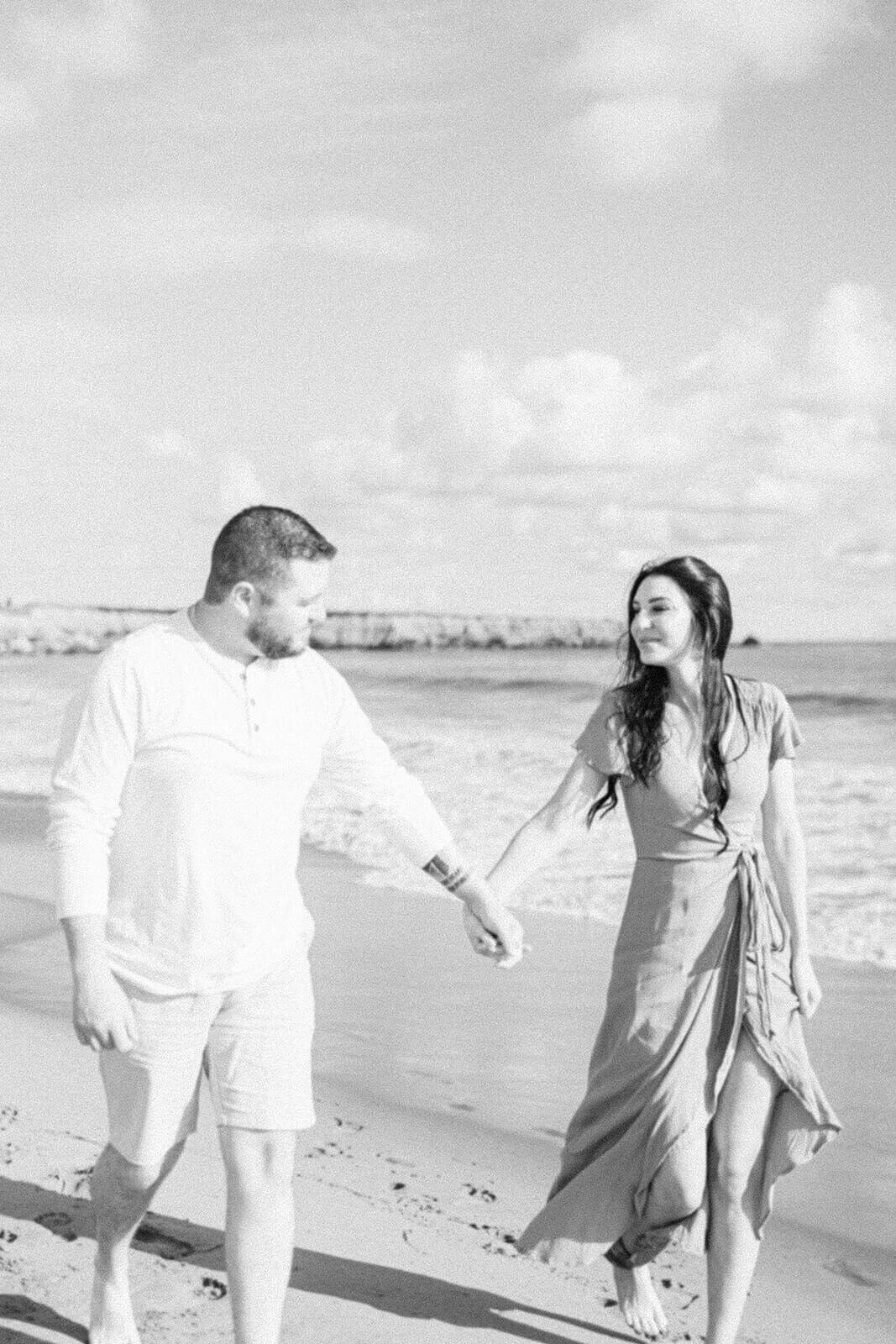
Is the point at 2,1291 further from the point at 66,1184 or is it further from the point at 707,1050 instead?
the point at 707,1050

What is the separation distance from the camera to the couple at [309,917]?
3.08m

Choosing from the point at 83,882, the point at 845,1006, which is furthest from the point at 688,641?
the point at 845,1006

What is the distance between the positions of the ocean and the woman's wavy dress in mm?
4828

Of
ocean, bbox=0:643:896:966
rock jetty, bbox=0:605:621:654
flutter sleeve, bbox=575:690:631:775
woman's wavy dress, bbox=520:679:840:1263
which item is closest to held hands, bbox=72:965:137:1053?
woman's wavy dress, bbox=520:679:840:1263

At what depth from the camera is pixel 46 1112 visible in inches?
209

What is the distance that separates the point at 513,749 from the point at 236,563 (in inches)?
701

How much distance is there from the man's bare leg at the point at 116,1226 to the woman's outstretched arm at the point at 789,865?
1529mm

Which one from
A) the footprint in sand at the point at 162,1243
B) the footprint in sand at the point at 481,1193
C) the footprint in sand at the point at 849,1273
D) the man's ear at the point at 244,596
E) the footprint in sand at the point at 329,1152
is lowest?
the footprint in sand at the point at 162,1243

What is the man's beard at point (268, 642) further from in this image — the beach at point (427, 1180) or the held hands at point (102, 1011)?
the beach at point (427, 1180)

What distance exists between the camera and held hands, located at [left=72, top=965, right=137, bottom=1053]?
296 centimetres

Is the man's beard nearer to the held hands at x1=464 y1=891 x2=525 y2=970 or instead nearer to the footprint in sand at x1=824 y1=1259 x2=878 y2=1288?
the held hands at x1=464 y1=891 x2=525 y2=970

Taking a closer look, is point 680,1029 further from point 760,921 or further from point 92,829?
point 92,829

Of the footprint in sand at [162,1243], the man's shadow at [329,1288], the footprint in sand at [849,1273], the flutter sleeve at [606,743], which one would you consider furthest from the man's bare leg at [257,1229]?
the footprint in sand at [849,1273]

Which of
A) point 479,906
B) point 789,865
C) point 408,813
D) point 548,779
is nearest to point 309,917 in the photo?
point 408,813
